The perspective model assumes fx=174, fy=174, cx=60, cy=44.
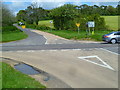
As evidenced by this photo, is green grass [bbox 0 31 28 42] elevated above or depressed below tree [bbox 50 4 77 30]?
below

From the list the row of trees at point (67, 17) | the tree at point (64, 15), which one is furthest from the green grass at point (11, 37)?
the tree at point (64, 15)

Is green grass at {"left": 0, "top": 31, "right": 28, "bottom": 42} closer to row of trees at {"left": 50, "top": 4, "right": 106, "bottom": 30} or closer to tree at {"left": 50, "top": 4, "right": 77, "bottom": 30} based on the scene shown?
row of trees at {"left": 50, "top": 4, "right": 106, "bottom": 30}

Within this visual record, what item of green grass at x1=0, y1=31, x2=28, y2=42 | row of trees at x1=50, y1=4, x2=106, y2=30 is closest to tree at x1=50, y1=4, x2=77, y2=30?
row of trees at x1=50, y1=4, x2=106, y2=30

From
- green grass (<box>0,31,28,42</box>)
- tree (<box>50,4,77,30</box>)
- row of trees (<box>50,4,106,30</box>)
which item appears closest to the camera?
green grass (<box>0,31,28,42</box>)

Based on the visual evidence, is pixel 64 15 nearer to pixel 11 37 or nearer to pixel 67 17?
pixel 67 17

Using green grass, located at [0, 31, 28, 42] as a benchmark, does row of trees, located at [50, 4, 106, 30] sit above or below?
above

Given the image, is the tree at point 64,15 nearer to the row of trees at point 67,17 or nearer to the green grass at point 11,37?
the row of trees at point 67,17

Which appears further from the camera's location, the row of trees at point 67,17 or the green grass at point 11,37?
the row of trees at point 67,17

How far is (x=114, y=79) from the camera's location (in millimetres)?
7406

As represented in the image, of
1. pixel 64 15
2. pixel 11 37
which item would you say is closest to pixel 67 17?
pixel 64 15

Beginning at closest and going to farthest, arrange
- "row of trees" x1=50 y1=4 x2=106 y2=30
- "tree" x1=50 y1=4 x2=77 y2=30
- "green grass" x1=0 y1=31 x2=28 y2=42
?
"green grass" x1=0 y1=31 x2=28 y2=42
"row of trees" x1=50 y1=4 x2=106 y2=30
"tree" x1=50 y1=4 x2=77 y2=30

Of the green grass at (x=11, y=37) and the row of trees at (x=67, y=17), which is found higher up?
the row of trees at (x=67, y=17)

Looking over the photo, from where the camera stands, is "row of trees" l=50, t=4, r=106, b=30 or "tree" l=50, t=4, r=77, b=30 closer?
"row of trees" l=50, t=4, r=106, b=30

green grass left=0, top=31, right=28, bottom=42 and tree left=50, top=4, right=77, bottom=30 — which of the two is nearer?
green grass left=0, top=31, right=28, bottom=42
